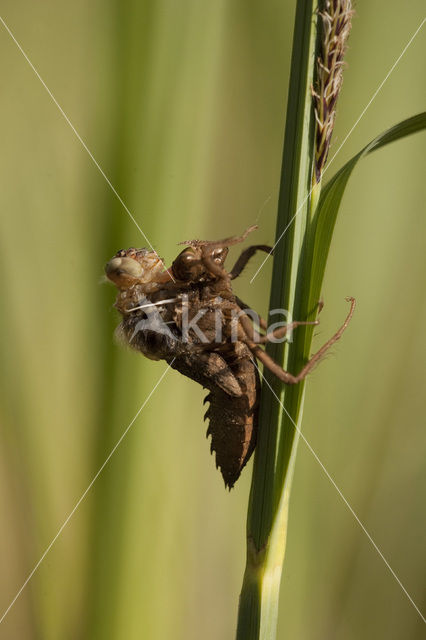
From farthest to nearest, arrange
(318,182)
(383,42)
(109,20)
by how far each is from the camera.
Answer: (383,42) < (109,20) < (318,182)

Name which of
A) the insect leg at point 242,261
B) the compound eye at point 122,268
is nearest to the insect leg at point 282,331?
the insect leg at point 242,261

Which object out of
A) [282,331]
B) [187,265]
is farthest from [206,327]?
[282,331]

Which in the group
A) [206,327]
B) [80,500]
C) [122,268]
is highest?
[122,268]

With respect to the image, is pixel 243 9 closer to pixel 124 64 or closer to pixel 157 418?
pixel 124 64

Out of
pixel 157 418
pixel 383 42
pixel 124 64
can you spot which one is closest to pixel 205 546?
pixel 157 418

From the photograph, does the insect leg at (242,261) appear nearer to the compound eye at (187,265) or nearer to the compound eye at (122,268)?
the compound eye at (187,265)

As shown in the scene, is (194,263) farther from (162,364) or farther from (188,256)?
(162,364)

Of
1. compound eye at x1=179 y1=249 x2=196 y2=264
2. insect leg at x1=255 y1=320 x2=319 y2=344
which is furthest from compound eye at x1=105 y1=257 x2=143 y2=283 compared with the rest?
insect leg at x1=255 y1=320 x2=319 y2=344
